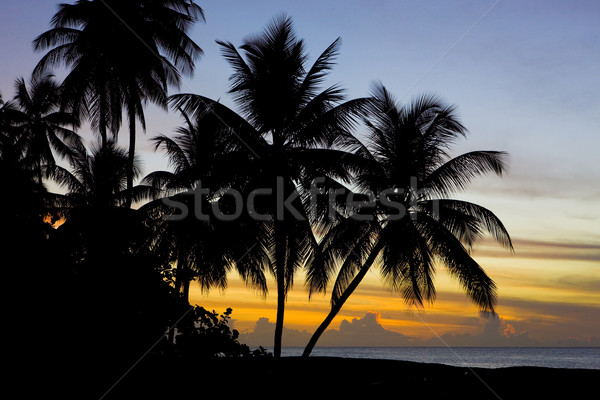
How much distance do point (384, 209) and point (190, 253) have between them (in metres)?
8.24

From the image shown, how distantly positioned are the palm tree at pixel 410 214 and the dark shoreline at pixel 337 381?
4.52 meters

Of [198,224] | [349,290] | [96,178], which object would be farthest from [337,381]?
[96,178]

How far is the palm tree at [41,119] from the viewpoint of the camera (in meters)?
30.0

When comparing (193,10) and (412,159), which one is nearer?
(412,159)

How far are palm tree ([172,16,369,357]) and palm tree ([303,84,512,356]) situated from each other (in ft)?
3.03

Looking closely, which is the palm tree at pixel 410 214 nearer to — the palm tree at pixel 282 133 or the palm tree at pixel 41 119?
the palm tree at pixel 282 133

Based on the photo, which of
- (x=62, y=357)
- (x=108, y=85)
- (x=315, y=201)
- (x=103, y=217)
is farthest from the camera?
(x=108, y=85)

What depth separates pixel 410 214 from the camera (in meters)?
15.5

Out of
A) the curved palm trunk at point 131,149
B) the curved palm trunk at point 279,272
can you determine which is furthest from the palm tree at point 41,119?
the curved palm trunk at point 279,272

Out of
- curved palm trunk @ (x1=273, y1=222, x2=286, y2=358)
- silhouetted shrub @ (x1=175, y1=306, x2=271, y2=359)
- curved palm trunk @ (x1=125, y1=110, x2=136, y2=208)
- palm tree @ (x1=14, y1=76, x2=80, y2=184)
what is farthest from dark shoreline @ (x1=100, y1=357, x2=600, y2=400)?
palm tree @ (x1=14, y1=76, x2=80, y2=184)

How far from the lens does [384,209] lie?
1583 cm

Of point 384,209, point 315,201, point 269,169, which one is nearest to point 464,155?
point 384,209

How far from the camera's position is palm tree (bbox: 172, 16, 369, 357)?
15367 millimetres

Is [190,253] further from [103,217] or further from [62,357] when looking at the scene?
[62,357]
